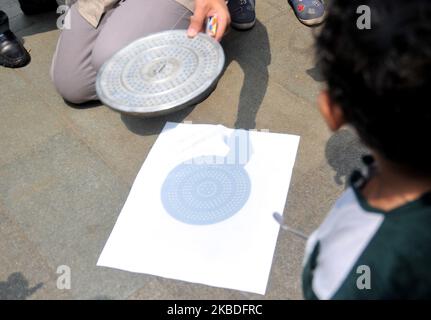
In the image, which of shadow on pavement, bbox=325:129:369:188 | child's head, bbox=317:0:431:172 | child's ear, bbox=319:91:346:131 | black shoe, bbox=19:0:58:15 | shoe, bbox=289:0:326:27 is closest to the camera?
child's head, bbox=317:0:431:172

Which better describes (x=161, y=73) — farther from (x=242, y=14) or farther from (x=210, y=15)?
(x=242, y=14)

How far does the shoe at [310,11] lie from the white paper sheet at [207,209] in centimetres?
60

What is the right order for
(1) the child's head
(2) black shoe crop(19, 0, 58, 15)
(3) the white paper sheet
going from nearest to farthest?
(1) the child's head < (3) the white paper sheet < (2) black shoe crop(19, 0, 58, 15)

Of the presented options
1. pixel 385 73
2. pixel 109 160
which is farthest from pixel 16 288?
pixel 385 73

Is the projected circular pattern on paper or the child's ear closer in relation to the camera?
the child's ear

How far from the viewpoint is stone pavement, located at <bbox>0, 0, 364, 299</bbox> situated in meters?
1.12

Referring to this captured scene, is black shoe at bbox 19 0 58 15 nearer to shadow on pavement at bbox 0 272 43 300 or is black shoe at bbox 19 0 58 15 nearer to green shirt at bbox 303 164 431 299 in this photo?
shadow on pavement at bbox 0 272 43 300

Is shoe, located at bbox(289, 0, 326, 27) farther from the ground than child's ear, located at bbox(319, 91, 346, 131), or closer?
closer

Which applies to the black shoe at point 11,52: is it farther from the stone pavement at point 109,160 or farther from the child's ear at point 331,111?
the child's ear at point 331,111

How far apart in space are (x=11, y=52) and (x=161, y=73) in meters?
1.09

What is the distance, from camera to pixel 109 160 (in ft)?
4.60

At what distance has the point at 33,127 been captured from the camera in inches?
61.1

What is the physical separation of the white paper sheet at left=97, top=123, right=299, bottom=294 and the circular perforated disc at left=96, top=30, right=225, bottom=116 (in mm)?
389

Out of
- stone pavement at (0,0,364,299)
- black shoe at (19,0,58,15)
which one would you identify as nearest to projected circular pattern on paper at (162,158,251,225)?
stone pavement at (0,0,364,299)
